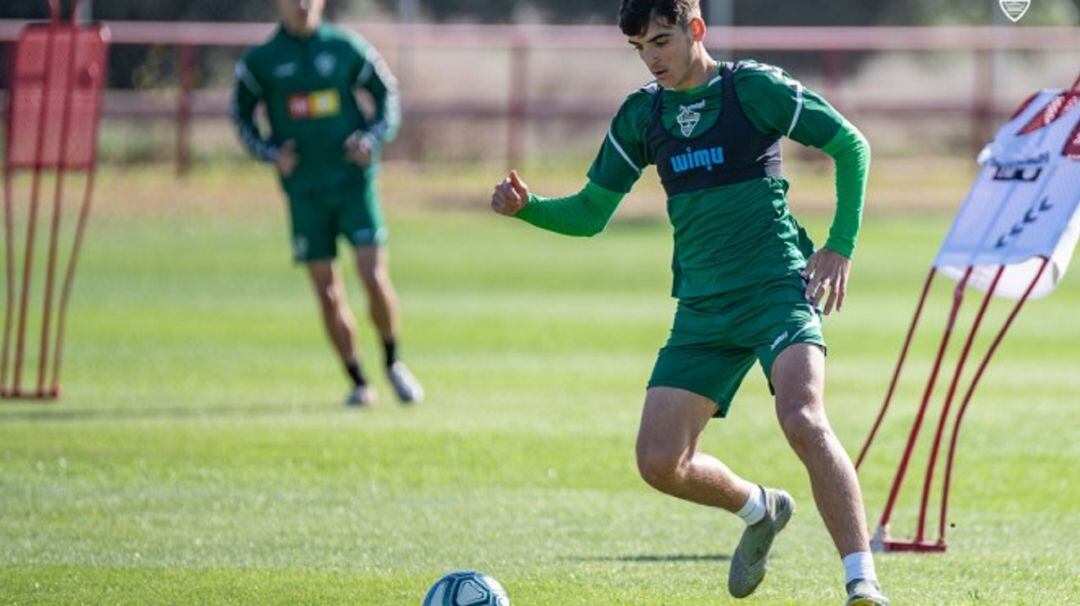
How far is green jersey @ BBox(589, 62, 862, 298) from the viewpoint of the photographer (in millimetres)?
7574

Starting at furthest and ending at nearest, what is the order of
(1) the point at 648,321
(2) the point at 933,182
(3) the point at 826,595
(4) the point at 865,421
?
(2) the point at 933,182 < (1) the point at 648,321 < (4) the point at 865,421 < (3) the point at 826,595

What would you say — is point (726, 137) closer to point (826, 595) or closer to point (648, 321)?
point (826, 595)

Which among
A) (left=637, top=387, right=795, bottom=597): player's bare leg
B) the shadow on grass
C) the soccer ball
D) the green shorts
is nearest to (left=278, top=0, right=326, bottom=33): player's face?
the green shorts

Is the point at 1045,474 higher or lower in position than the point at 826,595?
lower

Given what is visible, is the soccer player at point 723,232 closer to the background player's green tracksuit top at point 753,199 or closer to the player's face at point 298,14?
the background player's green tracksuit top at point 753,199

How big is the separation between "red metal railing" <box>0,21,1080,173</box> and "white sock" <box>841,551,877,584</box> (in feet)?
71.5

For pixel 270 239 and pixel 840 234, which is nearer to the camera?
pixel 840 234

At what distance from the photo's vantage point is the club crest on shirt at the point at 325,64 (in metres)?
14.1

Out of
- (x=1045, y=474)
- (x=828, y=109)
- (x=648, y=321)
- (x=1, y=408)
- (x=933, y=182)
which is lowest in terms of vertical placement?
(x=933, y=182)

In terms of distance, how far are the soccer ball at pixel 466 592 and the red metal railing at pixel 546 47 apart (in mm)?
21649

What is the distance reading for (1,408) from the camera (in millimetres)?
13781

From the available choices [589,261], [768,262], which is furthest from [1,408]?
[589,261]

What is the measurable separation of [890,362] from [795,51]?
14269mm

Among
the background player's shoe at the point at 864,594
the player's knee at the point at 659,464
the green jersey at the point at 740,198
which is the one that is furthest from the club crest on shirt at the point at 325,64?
the background player's shoe at the point at 864,594
